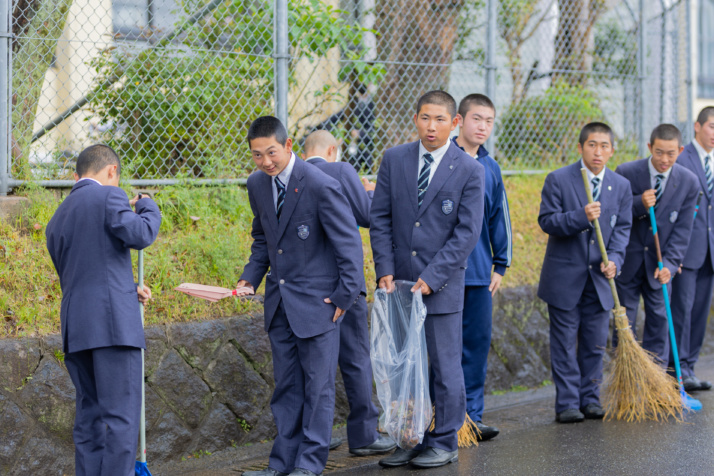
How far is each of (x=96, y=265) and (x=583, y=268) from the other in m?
3.19

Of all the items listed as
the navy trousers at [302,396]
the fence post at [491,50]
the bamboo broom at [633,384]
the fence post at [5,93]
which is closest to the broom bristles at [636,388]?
the bamboo broom at [633,384]

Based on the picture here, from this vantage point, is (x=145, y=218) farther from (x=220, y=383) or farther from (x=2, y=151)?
(x=2, y=151)

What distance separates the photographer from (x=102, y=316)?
3.67 meters

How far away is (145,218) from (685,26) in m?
7.62

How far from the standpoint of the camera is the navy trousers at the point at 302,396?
4137 mm

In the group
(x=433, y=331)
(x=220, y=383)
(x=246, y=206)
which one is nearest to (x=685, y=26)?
(x=246, y=206)

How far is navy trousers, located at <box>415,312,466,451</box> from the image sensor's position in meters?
4.39

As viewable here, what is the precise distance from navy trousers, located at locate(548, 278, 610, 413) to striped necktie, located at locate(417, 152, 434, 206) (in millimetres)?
1583

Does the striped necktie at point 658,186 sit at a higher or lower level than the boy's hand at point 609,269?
higher

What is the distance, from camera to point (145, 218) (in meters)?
3.83

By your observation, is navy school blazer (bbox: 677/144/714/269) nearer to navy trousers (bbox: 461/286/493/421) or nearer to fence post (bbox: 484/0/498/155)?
fence post (bbox: 484/0/498/155)

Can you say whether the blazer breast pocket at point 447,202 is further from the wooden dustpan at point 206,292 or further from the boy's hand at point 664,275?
the boy's hand at point 664,275

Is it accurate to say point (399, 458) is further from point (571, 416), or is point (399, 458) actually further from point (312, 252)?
point (571, 416)

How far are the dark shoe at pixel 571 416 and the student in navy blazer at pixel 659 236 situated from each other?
967 mm
